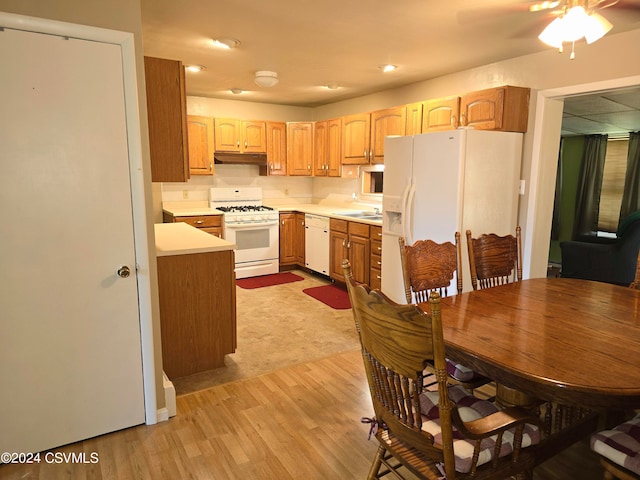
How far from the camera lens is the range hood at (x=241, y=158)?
217 inches

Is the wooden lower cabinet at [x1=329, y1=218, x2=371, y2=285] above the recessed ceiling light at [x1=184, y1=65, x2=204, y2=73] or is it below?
below

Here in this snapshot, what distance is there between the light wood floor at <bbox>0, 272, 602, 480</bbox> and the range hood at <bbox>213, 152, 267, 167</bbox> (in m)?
3.53

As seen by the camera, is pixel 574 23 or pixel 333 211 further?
pixel 333 211

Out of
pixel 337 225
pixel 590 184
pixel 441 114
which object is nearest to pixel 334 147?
pixel 337 225

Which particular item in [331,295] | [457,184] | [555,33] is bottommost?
[331,295]

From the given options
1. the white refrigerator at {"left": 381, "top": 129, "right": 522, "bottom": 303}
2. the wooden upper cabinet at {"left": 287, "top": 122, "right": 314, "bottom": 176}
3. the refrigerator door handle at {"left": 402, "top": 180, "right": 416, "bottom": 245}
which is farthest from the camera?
the wooden upper cabinet at {"left": 287, "top": 122, "right": 314, "bottom": 176}

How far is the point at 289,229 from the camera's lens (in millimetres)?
5645

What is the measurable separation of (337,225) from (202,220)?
163cm

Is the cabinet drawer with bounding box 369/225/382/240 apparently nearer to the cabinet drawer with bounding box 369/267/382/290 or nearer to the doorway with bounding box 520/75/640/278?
the cabinet drawer with bounding box 369/267/382/290

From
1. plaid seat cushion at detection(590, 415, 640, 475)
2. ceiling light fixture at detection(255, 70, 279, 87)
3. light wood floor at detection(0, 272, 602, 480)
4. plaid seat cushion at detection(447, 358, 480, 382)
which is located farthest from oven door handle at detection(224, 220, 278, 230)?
plaid seat cushion at detection(590, 415, 640, 475)

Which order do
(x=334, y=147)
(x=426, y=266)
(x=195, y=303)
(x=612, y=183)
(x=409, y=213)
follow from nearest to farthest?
(x=426, y=266), (x=195, y=303), (x=409, y=213), (x=334, y=147), (x=612, y=183)

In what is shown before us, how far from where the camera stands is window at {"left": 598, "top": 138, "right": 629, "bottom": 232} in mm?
6668

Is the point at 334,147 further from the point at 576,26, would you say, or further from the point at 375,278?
the point at 576,26

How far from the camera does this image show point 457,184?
125 inches
